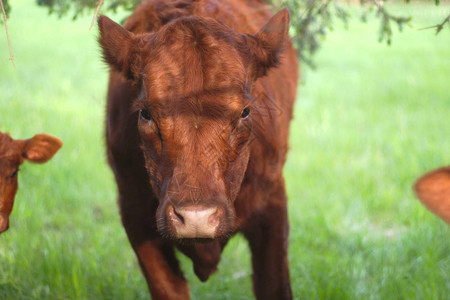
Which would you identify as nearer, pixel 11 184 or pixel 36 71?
pixel 11 184

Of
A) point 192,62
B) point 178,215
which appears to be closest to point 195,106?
point 192,62

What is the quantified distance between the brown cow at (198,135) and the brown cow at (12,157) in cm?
63

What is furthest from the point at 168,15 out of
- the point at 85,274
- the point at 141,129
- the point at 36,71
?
the point at 36,71

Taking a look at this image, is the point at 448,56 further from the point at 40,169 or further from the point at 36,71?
the point at 40,169

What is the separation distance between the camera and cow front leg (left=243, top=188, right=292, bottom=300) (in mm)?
3992

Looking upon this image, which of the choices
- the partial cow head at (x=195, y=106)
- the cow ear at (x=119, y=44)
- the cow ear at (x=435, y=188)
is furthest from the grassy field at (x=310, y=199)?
the cow ear at (x=435, y=188)

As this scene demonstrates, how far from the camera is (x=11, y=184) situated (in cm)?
407

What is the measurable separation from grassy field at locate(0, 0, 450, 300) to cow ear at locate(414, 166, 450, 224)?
70.6 inches

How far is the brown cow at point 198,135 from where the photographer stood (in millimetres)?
3033

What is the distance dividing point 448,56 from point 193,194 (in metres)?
14.0

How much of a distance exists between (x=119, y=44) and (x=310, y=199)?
13.0ft

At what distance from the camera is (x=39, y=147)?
4.46 metres

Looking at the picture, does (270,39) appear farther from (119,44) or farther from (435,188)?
(435,188)

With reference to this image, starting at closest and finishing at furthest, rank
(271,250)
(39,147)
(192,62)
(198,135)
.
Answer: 1. (198,135)
2. (192,62)
3. (271,250)
4. (39,147)
